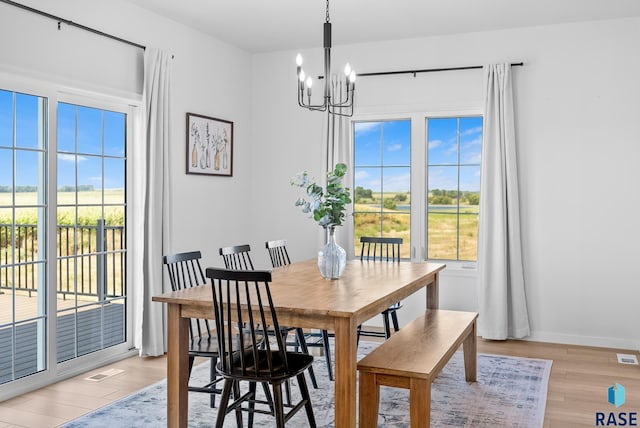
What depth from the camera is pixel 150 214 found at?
480cm

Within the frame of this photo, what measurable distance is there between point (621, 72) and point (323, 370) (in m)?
3.56

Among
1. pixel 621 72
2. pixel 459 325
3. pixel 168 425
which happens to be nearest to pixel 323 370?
pixel 459 325

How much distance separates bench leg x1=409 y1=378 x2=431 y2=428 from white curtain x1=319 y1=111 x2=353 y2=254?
313cm

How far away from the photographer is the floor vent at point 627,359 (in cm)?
478

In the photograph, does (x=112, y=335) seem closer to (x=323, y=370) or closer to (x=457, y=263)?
(x=323, y=370)

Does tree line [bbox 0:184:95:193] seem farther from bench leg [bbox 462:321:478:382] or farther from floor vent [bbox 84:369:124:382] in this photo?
bench leg [bbox 462:321:478:382]

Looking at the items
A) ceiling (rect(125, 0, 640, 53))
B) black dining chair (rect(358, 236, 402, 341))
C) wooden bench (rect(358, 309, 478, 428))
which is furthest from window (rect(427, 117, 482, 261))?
wooden bench (rect(358, 309, 478, 428))

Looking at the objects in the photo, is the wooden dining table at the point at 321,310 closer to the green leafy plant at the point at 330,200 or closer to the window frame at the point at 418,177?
the green leafy plant at the point at 330,200

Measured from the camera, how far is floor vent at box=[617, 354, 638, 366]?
4777mm

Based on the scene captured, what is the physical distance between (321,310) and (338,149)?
11.1 feet

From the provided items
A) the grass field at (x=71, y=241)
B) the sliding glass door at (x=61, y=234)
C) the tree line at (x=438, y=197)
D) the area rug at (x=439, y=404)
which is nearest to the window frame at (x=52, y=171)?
the sliding glass door at (x=61, y=234)

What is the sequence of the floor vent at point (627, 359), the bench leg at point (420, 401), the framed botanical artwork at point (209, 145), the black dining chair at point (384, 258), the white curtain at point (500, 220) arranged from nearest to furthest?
the bench leg at point (420, 401)
the black dining chair at point (384, 258)
the floor vent at point (627, 359)
the white curtain at point (500, 220)
the framed botanical artwork at point (209, 145)

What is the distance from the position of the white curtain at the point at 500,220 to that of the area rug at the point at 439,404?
92 centimetres

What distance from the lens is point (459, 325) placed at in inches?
157
